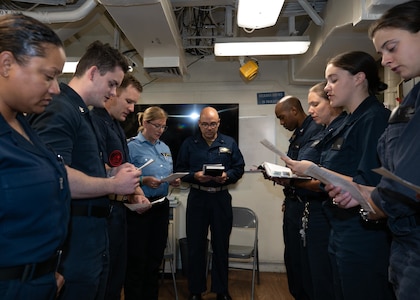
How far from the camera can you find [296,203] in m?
2.86

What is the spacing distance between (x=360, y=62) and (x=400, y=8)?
0.55m

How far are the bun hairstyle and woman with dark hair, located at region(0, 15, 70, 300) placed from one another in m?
1.42

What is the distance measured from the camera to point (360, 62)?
6.09 feet

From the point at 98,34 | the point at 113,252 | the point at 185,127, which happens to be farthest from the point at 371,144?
the point at 98,34

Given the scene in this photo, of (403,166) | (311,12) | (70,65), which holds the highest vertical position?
(311,12)

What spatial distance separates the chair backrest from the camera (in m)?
4.03

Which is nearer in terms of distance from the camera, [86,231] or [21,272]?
[21,272]

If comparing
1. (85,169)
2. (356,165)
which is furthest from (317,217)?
(85,169)

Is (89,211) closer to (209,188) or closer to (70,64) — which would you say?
(209,188)

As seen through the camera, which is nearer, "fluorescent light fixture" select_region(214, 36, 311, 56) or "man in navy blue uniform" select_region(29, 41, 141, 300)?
"man in navy blue uniform" select_region(29, 41, 141, 300)

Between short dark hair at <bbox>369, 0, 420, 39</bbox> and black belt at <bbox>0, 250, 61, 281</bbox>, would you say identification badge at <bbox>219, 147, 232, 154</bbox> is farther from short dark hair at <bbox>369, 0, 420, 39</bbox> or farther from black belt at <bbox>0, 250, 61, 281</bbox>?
black belt at <bbox>0, 250, 61, 281</bbox>

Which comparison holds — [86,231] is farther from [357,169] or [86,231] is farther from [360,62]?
[360,62]

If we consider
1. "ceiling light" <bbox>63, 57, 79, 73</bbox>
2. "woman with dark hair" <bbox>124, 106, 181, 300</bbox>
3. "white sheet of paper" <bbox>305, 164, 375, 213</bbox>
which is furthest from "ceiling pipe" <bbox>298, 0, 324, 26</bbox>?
"ceiling light" <bbox>63, 57, 79, 73</bbox>

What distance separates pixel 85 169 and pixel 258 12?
63.9 inches
